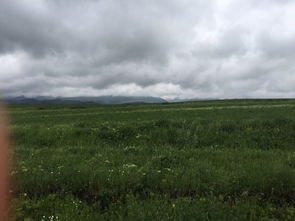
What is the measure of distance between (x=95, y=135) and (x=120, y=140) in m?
1.76

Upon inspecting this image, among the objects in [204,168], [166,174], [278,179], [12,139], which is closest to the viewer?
[278,179]

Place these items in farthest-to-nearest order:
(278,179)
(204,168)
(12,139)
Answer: (12,139) → (204,168) → (278,179)

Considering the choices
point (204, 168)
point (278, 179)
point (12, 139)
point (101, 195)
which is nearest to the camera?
point (101, 195)

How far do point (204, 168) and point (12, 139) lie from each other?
1316 cm

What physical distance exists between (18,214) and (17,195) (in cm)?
137

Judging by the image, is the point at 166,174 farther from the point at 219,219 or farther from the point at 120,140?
the point at 120,140

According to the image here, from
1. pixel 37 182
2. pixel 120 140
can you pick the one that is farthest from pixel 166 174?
pixel 120 140

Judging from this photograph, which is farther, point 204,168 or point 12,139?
point 12,139

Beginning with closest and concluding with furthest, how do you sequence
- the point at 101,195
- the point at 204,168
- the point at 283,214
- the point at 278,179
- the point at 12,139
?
the point at 283,214
the point at 101,195
the point at 278,179
the point at 204,168
the point at 12,139

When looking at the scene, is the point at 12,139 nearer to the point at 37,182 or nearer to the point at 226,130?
the point at 37,182

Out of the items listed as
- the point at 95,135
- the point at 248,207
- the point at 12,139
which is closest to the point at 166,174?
the point at 248,207

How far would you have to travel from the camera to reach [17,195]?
601 cm

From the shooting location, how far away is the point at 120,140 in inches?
531

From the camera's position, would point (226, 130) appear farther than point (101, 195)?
Yes
